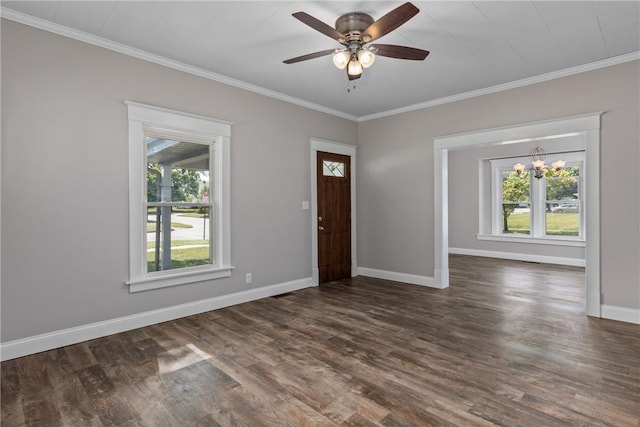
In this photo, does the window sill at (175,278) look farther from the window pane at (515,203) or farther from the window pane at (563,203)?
the window pane at (563,203)

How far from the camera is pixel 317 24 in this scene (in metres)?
2.34

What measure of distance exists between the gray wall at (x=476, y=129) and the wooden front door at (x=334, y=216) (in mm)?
315

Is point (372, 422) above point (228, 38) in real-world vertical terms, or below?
below

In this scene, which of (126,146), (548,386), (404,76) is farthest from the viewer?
(404,76)

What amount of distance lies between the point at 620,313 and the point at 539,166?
13.2 feet

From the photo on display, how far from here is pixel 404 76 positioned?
4.04 meters

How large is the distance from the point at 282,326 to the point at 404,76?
10.9 ft

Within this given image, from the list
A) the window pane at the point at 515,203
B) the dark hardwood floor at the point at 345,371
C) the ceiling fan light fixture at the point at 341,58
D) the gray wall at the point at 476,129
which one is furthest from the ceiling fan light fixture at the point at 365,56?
the window pane at the point at 515,203

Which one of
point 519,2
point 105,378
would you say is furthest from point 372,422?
point 519,2

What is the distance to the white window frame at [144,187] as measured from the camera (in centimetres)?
338

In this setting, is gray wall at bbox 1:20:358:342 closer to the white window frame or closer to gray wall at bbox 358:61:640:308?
the white window frame

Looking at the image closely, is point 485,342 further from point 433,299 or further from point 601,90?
point 601,90

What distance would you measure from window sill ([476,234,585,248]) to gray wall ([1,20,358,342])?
270 inches

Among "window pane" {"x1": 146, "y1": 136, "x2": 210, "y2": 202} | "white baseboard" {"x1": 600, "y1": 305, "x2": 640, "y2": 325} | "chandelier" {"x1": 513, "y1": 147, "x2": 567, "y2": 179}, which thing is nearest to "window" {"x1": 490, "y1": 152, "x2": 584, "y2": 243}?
"chandelier" {"x1": 513, "y1": 147, "x2": 567, "y2": 179}
